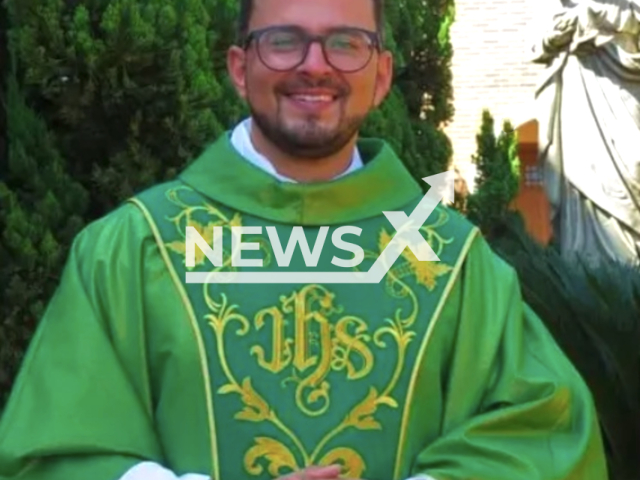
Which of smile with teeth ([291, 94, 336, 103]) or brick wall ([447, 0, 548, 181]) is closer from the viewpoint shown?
smile with teeth ([291, 94, 336, 103])

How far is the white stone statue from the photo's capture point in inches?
339

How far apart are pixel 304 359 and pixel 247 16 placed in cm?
59

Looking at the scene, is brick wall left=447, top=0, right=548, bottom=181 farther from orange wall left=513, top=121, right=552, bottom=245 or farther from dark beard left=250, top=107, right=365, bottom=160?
dark beard left=250, top=107, right=365, bottom=160

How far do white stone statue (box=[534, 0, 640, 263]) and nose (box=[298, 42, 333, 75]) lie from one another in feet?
19.6

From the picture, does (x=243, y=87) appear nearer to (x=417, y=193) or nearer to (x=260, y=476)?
(x=417, y=193)

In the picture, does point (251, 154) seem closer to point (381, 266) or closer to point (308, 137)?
point (308, 137)

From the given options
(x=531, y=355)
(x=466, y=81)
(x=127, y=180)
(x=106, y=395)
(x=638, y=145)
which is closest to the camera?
(x=106, y=395)

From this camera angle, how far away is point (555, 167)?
8.90 meters

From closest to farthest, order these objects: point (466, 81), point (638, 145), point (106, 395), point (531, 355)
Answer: point (106, 395) < point (531, 355) < point (638, 145) < point (466, 81)

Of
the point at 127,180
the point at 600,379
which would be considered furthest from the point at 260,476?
the point at 600,379

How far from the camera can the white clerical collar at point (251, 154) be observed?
2.91 m

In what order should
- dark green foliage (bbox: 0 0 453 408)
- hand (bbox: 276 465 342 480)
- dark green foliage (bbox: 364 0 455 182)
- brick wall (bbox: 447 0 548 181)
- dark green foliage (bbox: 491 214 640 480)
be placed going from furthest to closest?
brick wall (bbox: 447 0 548 181)
dark green foliage (bbox: 364 0 455 182)
dark green foliage (bbox: 491 214 640 480)
dark green foliage (bbox: 0 0 453 408)
hand (bbox: 276 465 342 480)

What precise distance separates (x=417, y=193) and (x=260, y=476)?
23.2 inches

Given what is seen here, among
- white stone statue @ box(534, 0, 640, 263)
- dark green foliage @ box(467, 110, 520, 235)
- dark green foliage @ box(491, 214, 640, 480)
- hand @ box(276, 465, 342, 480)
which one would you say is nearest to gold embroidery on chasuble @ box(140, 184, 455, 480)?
hand @ box(276, 465, 342, 480)
